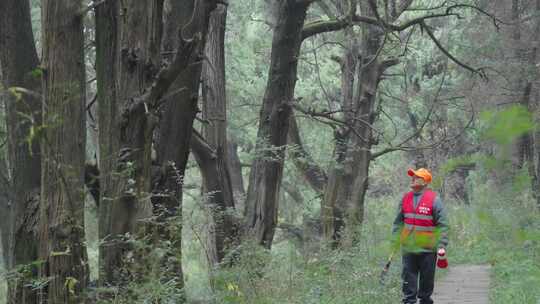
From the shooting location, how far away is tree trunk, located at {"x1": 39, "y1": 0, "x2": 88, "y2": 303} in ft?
23.5

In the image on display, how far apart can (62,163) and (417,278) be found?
458 centimetres

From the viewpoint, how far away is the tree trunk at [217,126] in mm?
13016

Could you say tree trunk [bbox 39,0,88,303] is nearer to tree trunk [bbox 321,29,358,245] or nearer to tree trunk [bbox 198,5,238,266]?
tree trunk [bbox 198,5,238,266]

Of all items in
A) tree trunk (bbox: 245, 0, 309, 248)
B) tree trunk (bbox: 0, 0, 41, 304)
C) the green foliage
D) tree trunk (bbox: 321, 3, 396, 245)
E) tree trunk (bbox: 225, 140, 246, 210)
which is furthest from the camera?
tree trunk (bbox: 321, 3, 396, 245)

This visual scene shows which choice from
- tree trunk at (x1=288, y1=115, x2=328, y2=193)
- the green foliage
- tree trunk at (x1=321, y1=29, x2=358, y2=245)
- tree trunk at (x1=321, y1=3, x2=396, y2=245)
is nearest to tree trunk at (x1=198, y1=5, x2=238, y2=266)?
tree trunk at (x1=321, y1=29, x2=358, y2=245)

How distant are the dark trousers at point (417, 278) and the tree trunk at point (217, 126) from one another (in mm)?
4184

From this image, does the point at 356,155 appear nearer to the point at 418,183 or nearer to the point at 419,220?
the point at 418,183

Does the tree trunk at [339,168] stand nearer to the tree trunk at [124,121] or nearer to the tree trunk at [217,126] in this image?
the tree trunk at [217,126]

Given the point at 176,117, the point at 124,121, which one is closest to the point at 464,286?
the point at 176,117

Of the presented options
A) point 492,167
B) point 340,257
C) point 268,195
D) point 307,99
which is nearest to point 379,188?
point 307,99

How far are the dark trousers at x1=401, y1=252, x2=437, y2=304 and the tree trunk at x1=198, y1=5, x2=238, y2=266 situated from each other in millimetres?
4184

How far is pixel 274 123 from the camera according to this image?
13414mm

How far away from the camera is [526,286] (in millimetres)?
11172

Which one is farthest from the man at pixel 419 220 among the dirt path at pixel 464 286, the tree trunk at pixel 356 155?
the tree trunk at pixel 356 155
